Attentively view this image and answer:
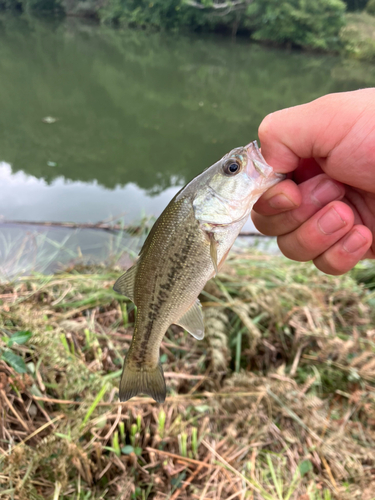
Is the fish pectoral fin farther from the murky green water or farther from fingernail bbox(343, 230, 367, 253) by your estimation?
the murky green water

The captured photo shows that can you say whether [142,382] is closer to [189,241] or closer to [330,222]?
[189,241]

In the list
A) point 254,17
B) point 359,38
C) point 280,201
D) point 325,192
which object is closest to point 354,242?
point 325,192

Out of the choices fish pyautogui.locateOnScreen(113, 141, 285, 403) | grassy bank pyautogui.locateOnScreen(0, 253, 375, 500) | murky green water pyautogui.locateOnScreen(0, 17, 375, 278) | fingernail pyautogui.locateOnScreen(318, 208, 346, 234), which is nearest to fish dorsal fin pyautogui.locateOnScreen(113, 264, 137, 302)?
fish pyautogui.locateOnScreen(113, 141, 285, 403)

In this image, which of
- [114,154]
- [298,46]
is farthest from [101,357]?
[298,46]

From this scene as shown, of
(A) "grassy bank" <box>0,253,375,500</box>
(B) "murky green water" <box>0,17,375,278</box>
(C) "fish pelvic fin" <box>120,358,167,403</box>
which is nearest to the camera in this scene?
(C) "fish pelvic fin" <box>120,358,167,403</box>

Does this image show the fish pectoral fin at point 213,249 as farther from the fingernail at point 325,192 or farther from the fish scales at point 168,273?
the fingernail at point 325,192

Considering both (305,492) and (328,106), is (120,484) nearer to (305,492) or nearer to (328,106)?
(305,492)
